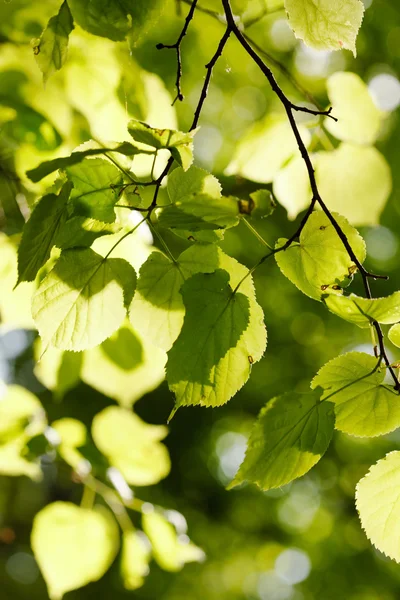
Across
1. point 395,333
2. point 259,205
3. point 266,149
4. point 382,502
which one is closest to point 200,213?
point 259,205

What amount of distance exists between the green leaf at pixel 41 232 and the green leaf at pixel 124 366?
1.76 ft

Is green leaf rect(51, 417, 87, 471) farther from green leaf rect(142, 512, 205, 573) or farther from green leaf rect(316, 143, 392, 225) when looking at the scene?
green leaf rect(316, 143, 392, 225)

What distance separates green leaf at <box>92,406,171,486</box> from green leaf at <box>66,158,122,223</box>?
30.4 inches

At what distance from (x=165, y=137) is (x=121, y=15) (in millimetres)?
269

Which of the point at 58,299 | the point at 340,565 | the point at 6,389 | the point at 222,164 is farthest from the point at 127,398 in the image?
the point at 340,565

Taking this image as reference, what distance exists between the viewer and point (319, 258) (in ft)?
1.80

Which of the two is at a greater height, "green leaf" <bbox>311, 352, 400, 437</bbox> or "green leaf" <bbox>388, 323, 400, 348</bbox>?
"green leaf" <bbox>388, 323, 400, 348</bbox>

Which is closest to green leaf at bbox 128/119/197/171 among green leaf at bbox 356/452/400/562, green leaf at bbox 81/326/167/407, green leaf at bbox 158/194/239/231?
green leaf at bbox 158/194/239/231

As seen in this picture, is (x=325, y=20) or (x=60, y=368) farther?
(x=60, y=368)

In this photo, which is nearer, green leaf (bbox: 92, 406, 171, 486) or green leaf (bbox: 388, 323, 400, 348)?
green leaf (bbox: 388, 323, 400, 348)

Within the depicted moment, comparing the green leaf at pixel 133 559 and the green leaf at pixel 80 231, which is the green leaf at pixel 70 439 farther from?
the green leaf at pixel 80 231

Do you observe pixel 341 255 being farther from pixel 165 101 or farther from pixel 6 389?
pixel 6 389

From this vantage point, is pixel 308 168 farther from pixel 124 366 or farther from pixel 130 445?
pixel 130 445

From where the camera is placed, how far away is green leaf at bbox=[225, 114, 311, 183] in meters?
0.91
